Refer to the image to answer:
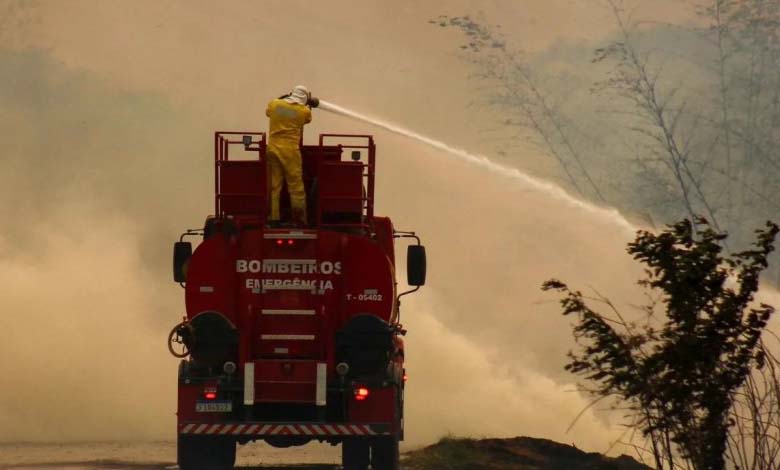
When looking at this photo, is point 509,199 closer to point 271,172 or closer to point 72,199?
point 72,199

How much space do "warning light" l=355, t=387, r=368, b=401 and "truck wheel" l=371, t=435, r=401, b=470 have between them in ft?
2.38

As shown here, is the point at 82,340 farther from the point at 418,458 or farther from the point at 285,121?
the point at 285,121

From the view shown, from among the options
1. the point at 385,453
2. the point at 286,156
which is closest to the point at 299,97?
the point at 286,156

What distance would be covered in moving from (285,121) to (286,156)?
1.55ft

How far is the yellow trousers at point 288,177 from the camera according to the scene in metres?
21.5

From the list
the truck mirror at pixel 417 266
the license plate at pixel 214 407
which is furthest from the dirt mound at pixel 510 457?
the license plate at pixel 214 407

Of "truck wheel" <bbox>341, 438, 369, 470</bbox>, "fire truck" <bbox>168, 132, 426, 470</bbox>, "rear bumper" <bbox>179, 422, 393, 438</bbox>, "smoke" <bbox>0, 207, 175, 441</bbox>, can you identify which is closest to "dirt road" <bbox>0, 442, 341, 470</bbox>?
"smoke" <bbox>0, 207, 175, 441</bbox>

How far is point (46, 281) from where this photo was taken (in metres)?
34.2

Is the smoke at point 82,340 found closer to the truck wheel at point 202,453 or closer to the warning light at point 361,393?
the truck wheel at point 202,453

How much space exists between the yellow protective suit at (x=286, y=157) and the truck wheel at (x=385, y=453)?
9.19ft

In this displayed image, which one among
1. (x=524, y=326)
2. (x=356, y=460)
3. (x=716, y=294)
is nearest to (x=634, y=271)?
(x=524, y=326)

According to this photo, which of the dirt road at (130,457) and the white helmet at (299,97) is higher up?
the white helmet at (299,97)

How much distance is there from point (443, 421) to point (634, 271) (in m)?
10.7

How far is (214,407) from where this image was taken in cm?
2080
